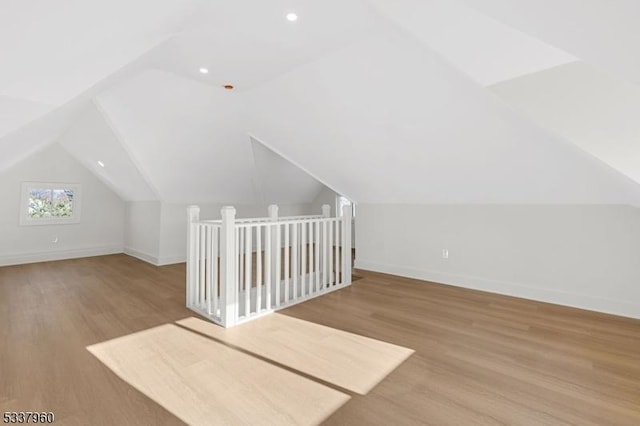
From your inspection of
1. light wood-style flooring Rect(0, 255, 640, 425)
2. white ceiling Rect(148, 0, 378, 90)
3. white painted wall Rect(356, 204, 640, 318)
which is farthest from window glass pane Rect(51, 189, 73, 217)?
white painted wall Rect(356, 204, 640, 318)

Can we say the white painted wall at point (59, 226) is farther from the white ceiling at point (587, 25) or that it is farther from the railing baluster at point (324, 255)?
the white ceiling at point (587, 25)

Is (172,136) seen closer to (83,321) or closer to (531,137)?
(83,321)

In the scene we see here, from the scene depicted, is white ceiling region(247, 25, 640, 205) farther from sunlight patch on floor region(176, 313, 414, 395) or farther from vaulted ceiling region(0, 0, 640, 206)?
sunlight patch on floor region(176, 313, 414, 395)

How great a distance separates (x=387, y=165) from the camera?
388cm

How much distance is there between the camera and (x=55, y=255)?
5.86 metres

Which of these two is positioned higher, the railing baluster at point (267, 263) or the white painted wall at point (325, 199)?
the white painted wall at point (325, 199)

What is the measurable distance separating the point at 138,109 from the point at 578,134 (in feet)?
14.3

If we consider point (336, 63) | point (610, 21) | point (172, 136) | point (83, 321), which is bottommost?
point (83, 321)

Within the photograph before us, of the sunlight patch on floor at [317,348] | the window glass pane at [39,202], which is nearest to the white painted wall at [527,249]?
the sunlight patch on floor at [317,348]

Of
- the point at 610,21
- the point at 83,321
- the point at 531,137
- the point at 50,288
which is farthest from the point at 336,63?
the point at 50,288

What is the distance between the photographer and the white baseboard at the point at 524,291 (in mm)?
3008

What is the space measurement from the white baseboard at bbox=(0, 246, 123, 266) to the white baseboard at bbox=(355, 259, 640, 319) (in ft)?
19.1

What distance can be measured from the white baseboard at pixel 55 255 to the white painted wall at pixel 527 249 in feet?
19.3

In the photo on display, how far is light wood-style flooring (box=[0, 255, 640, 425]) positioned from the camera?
158cm
